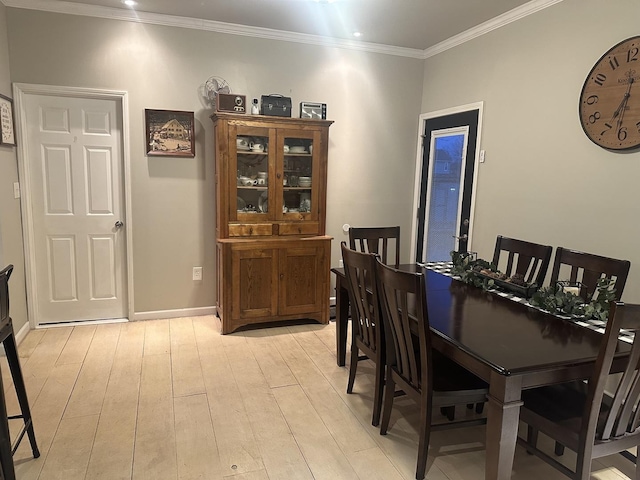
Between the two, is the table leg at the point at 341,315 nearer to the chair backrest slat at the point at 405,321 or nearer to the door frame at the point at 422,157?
the chair backrest slat at the point at 405,321

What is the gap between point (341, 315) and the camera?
122 inches

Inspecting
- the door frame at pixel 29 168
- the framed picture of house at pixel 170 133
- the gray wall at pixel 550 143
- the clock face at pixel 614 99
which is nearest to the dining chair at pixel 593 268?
the gray wall at pixel 550 143

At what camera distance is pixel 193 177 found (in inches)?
157

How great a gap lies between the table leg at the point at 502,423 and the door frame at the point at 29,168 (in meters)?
3.32

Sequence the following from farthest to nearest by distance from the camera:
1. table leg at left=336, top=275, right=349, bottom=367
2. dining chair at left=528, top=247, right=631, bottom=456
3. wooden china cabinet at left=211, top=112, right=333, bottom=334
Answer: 1. wooden china cabinet at left=211, top=112, right=333, bottom=334
2. table leg at left=336, top=275, right=349, bottom=367
3. dining chair at left=528, top=247, right=631, bottom=456

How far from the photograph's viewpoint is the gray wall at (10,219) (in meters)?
3.21

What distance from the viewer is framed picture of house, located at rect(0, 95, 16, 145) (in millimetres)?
3207

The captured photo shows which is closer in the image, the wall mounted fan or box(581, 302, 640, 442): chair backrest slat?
box(581, 302, 640, 442): chair backrest slat

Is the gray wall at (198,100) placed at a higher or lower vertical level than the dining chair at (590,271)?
higher

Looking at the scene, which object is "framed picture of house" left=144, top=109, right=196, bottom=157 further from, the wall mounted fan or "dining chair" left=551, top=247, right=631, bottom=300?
"dining chair" left=551, top=247, right=631, bottom=300

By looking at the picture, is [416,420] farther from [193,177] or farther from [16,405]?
[193,177]

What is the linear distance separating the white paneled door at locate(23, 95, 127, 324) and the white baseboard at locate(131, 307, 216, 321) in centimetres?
27

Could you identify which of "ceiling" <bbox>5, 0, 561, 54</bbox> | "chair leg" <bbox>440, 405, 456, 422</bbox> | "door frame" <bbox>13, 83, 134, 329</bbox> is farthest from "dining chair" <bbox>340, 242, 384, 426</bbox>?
"door frame" <bbox>13, 83, 134, 329</bbox>

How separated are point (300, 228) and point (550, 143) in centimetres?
213
